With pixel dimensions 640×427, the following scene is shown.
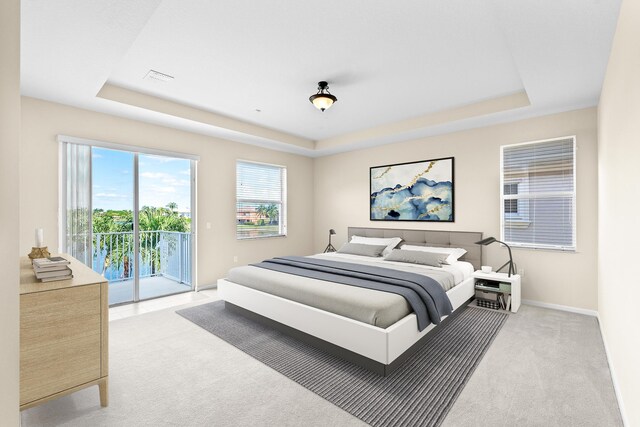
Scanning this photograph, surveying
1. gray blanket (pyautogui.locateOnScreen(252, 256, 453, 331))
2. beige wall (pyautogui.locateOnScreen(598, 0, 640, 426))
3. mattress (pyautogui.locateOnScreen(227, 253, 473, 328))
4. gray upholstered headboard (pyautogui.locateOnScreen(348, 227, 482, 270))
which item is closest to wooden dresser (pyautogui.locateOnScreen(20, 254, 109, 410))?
mattress (pyautogui.locateOnScreen(227, 253, 473, 328))

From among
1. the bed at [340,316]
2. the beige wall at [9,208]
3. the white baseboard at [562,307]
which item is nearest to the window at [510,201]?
the bed at [340,316]

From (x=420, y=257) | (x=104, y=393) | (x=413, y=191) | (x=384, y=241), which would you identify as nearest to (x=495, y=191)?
(x=413, y=191)

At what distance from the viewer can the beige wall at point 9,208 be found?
92cm

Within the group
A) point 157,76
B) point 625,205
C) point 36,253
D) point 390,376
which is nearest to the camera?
point 625,205

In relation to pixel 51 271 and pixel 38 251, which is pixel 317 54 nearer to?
pixel 51 271

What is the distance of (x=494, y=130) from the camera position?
173 inches

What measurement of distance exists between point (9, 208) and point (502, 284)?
451 centimetres

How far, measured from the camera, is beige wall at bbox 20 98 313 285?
3.43 m

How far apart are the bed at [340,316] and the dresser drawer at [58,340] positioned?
1.54 meters

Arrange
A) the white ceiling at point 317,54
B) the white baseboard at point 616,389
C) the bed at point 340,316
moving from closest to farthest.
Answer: the white baseboard at point 616,389 < the white ceiling at point 317,54 < the bed at point 340,316

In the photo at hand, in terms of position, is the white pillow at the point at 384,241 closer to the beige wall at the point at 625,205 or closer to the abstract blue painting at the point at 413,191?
the abstract blue painting at the point at 413,191

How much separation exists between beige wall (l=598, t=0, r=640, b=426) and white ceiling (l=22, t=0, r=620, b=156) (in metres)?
0.37

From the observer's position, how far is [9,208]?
0.98 meters

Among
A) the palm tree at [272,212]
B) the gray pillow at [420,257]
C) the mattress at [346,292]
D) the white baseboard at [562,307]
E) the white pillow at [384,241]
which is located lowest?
the white baseboard at [562,307]
